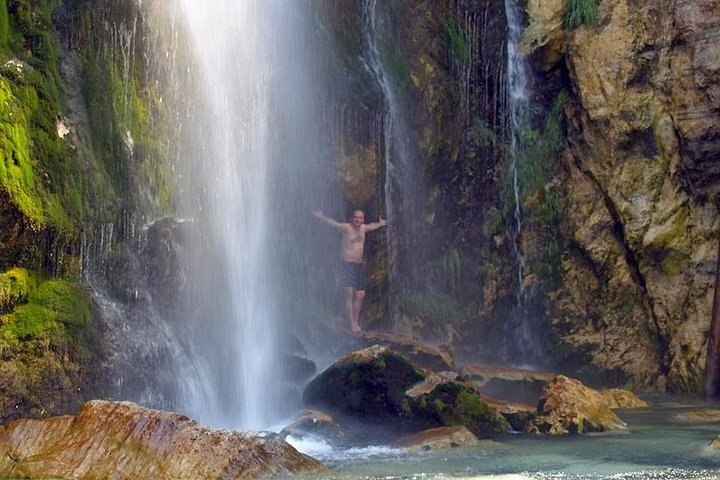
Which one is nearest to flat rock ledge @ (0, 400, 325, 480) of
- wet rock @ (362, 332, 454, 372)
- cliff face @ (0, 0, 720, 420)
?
cliff face @ (0, 0, 720, 420)

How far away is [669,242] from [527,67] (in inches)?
135

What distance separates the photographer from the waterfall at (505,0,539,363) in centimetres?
1527

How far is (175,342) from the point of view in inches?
443

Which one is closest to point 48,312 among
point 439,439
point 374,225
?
point 439,439

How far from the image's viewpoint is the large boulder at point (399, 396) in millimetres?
10234

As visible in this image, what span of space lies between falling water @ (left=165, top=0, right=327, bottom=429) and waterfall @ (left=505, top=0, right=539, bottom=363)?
3.10m

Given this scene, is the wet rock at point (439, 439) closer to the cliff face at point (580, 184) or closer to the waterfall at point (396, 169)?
the cliff face at point (580, 184)

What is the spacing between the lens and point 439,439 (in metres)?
9.34

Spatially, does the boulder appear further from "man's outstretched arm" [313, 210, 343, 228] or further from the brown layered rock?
"man's outstretched arm" [313, 210, 343, 228]

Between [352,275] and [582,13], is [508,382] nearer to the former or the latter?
[352,275]

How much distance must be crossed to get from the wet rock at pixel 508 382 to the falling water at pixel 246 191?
254 cm

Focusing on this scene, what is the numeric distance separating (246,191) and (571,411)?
18.1ft

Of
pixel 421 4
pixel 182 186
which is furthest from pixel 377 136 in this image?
pixel 182 186

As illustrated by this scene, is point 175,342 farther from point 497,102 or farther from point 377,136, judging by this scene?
point 497,102
